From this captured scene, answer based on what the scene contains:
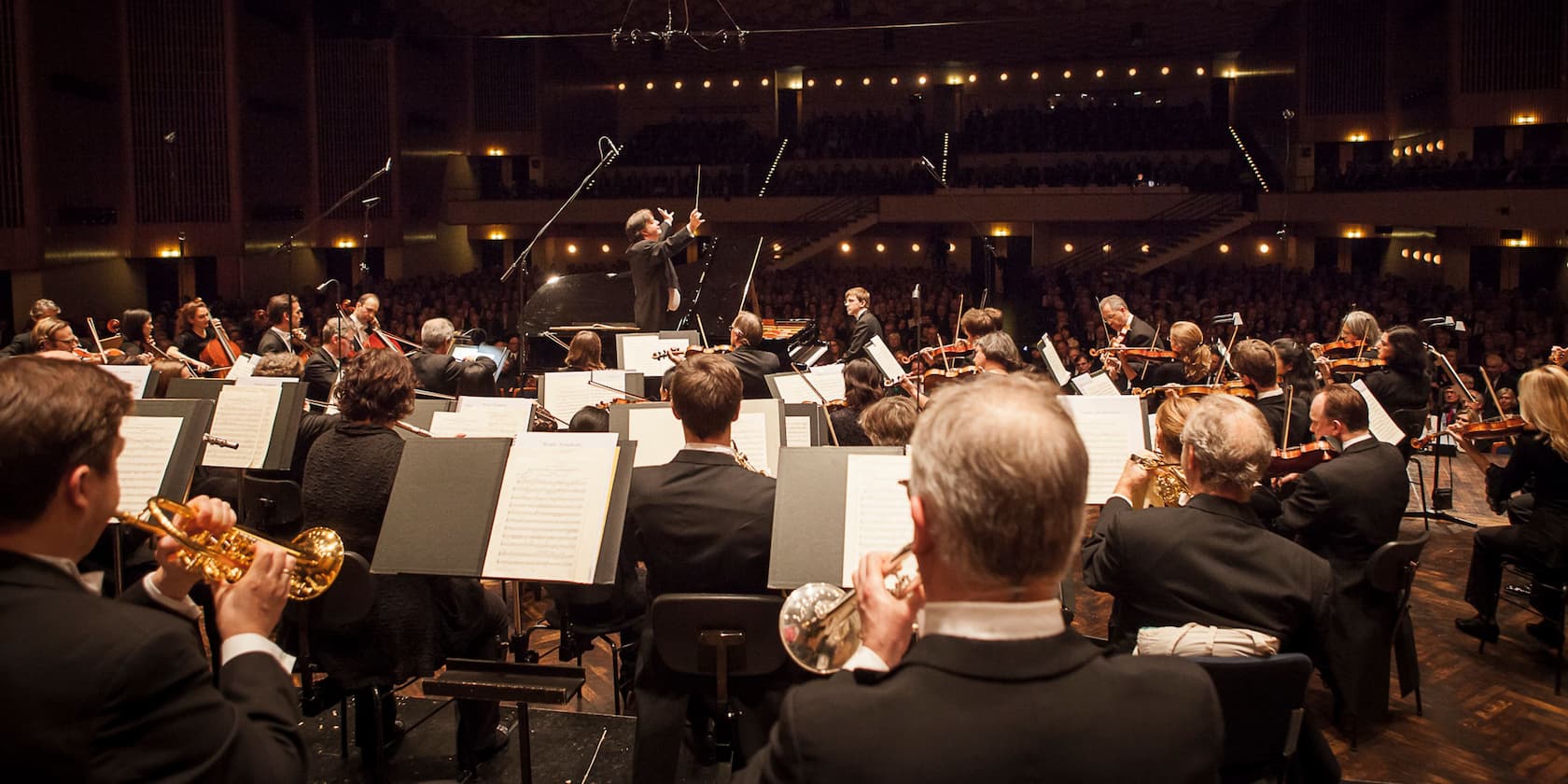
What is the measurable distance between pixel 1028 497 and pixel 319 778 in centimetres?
311

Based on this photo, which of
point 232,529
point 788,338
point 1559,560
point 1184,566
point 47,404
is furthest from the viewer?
point 788,338

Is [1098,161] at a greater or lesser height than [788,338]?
greater

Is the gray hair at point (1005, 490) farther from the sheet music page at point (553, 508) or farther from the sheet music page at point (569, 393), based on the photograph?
the sheet music page at point (569, 393)

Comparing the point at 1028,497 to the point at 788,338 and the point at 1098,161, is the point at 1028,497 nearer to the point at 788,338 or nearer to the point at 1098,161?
the point at 788,338

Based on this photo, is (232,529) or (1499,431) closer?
(232,529)


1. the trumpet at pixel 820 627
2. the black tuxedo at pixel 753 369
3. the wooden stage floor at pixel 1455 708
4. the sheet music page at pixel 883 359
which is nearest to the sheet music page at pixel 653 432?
the wooden stage floor at pixel 1455 708

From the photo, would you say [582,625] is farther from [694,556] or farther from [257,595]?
[257,595]

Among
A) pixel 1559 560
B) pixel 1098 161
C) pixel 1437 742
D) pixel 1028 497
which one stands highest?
pixel 1098 161

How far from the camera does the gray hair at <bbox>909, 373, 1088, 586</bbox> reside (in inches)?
52.4

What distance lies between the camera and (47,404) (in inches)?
65.1

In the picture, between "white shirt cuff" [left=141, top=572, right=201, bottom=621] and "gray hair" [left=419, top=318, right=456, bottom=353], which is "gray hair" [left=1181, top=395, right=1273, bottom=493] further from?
"gray hair" [left=419, top=318, right=456, bottom=353]

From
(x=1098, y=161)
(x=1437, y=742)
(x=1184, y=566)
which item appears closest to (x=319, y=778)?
(x=1184, y=566)

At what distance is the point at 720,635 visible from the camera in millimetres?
2791

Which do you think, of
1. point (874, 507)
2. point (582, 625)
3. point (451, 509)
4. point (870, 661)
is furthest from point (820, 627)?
point (582, 625)
